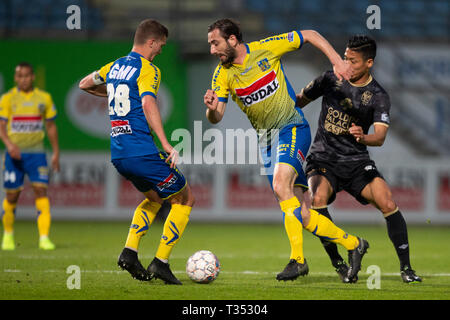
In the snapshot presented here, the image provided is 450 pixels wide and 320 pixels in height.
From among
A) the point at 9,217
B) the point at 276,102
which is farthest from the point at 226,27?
the point at 9,217

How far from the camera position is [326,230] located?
20.2 feet

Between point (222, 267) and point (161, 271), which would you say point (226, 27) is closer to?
point (161, 271)

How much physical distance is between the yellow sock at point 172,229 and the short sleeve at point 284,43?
157 cm

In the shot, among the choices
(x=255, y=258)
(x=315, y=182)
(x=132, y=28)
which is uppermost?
(x=132, y=28)

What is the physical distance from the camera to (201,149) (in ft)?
49.5

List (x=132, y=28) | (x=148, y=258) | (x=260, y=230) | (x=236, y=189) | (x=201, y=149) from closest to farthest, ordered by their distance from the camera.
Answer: (x=148, y=258) → (x=260, y=230) → (x=236, y=189) → (x=201, y=149) → (x=132, y=28)

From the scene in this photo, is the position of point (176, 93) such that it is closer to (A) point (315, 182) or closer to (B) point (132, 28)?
(B) point (132, 28)

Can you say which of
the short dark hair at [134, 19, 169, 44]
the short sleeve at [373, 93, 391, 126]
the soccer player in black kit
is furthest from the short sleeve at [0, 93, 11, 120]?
the short sleeve at [373, 93, 391, 126]

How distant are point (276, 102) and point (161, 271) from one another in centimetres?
176

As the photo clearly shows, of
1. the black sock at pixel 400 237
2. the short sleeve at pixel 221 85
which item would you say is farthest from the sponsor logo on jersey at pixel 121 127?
the black sock at pixel 400 237

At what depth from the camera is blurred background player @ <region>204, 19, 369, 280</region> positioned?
19.8ft

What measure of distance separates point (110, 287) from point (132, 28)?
1155 cm

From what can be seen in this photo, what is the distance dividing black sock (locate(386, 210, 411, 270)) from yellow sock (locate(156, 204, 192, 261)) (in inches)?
72.7
